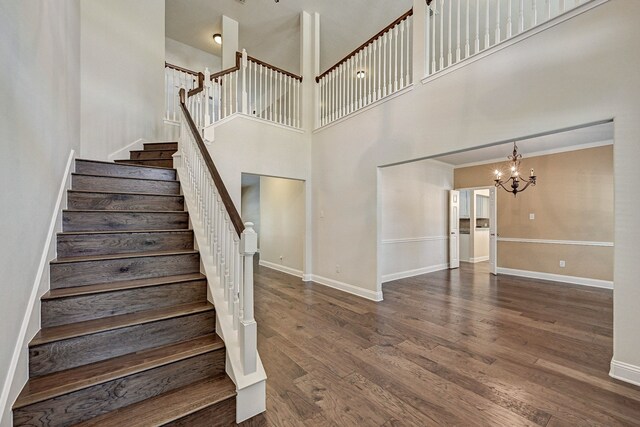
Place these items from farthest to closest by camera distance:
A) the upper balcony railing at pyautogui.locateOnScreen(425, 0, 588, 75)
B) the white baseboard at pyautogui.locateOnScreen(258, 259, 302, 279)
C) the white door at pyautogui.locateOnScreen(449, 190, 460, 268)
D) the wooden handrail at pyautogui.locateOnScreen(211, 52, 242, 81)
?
the white door at pyautogui.locateOnScreen(449, 190, 460, 268)
the white baseboard at pyautogui.locateOnScreen(258, 259, 302, 279)
the wooden handrail at pyautogui.locateOnScreen(211, 52, 242, 81)
the upper balcony railing at pyautogui.locateOnScreen(425, 0, 588, 75)

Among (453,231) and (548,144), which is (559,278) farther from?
(548,144)

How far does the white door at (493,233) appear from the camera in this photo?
19.5ft

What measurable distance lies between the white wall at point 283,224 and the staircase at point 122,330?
10.7 feet

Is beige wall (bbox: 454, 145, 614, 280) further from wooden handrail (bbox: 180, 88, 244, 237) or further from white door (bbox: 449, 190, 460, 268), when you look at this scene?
wooden handrail (bbox: 180, 88, 244, 237)

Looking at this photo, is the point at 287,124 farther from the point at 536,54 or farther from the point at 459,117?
the point at 536,54

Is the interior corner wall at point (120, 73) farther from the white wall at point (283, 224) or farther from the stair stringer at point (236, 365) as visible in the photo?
the stair stringer at point (236, 365)

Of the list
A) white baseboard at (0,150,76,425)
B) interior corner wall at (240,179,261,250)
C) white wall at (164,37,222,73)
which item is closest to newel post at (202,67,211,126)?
white baseboard at (0,150,76,425)

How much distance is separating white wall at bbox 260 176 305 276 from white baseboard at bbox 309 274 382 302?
68cm

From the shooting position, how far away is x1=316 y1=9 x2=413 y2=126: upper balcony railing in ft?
11.9

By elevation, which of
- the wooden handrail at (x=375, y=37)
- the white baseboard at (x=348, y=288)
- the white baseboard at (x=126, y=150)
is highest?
the wooden handrail at (x=375, y=37)

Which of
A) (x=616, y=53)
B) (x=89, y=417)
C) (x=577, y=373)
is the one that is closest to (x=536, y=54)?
(x=616, y=53)

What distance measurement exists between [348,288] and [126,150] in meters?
4.23

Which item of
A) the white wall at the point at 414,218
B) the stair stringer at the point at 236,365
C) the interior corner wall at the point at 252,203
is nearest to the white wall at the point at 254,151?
the white wall at the point at 414,218

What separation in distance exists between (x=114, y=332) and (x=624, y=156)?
149 inches
